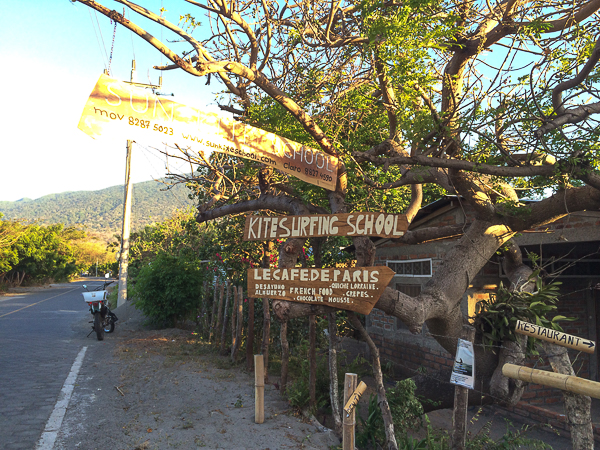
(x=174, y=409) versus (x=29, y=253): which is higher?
(x=29, y=253)

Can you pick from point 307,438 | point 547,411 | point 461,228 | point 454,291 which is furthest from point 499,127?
point 307,438

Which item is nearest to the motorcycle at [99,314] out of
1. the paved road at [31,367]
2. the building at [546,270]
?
the paved road at [31,367]

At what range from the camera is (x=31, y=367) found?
371 inches

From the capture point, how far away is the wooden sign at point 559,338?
13.0 ft

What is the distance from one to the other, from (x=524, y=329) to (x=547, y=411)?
3.46 meters

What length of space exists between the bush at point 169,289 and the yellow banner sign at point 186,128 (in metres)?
8.82

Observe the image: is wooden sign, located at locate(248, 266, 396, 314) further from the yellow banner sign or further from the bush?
the bush

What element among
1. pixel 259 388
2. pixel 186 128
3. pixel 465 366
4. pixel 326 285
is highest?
pixel 186 128

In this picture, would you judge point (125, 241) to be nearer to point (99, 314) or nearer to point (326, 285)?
point (99, 314)

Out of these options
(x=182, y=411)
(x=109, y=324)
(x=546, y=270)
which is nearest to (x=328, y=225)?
(x=182, y=411)

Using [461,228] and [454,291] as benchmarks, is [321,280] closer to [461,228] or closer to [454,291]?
Result: [454,291]

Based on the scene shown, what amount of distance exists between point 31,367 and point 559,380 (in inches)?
390

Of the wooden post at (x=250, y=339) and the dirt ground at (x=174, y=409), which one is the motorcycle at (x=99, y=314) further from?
the wooden post at (x=250, y=339)

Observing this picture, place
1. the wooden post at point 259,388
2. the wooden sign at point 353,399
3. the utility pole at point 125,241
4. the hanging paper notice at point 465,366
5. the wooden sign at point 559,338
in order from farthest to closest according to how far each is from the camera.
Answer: the utility pole at point 125,241 < the wooden post at point 259,388 < the wooden sign at point 353,399 < the hanging paper notice at point 465,366 < the wooden sign at point 559,338
